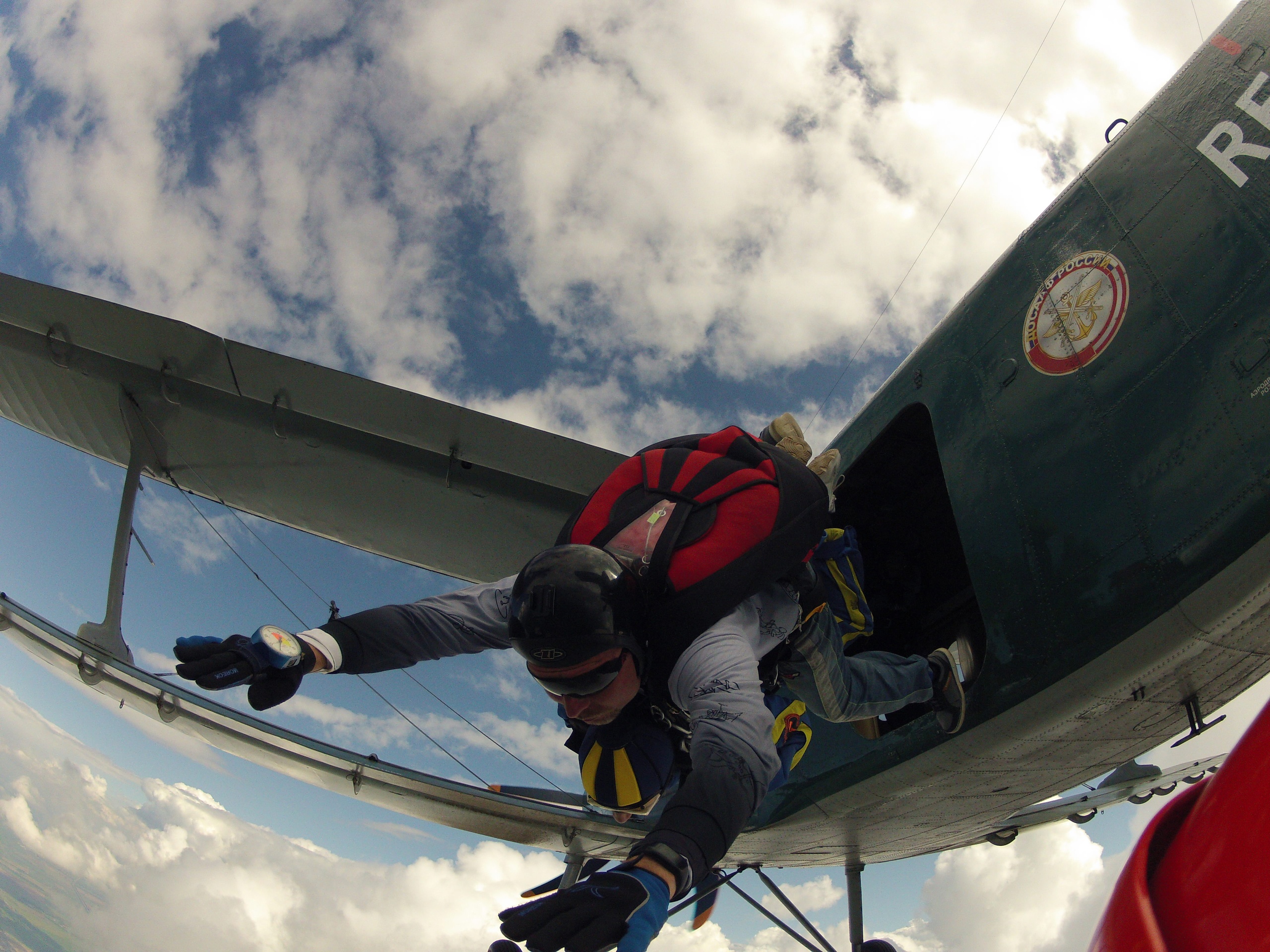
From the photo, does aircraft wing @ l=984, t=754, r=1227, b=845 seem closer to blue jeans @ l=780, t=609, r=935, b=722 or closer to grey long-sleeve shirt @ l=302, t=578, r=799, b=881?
blue jeans @ l=780, t=609, r=935, b=722

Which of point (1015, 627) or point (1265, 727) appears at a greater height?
point (1015, 627)

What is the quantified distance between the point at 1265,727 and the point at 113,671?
552 centimetres

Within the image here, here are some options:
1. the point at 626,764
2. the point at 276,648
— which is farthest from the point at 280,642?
the point at 626,764

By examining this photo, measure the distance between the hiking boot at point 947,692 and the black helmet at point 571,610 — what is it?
2.07 meters

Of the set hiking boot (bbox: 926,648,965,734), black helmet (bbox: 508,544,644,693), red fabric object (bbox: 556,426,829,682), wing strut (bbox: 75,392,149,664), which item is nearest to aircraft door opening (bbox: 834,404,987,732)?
hiking boot (bbox: 926,648,965,734)

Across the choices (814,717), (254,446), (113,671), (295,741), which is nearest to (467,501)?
(254,446)

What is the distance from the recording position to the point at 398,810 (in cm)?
539

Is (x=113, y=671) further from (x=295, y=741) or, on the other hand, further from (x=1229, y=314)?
(x=1229, y=314)

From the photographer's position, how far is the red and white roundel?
3.25m

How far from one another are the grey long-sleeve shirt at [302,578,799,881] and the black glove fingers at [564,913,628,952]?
27 cm

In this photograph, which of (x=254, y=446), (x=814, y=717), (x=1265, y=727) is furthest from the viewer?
(x=254, y=446)

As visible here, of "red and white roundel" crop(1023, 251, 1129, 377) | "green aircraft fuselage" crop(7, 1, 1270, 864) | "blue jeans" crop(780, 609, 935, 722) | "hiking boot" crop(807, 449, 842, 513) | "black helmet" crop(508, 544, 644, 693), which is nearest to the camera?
"black helmet" crop(508, 544, 644, 693)

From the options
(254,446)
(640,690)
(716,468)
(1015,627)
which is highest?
(254,446)

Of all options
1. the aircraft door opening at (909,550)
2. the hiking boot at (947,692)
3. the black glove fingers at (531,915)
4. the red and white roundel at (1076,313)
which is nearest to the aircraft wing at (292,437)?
the aircraft door opening at (909,550)
